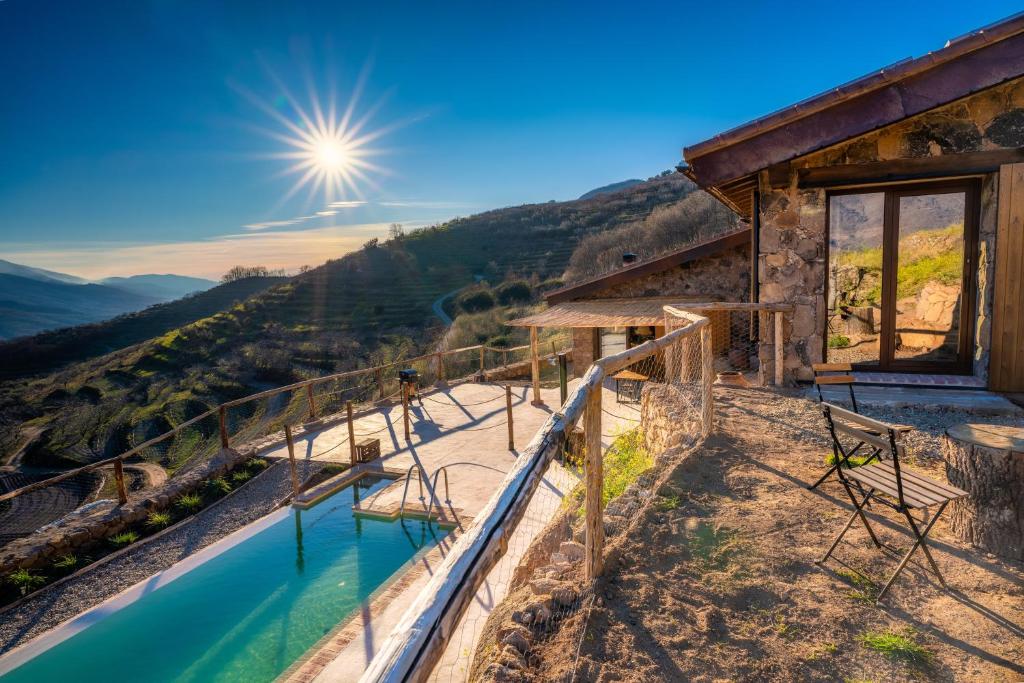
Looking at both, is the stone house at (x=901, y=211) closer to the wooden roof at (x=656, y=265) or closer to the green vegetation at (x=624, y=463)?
the green vegetation at (x=624, y=463)

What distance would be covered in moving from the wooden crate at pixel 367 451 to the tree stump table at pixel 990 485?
9215 millimetres

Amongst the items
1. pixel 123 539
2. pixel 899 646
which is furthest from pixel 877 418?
pixel 123 539

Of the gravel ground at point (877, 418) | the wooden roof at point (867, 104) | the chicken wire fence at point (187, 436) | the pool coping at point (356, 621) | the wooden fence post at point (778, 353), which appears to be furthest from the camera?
the chicken wire fence at point (187, 436)

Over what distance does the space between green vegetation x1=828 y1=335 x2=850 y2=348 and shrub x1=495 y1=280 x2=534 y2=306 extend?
90.7 ft

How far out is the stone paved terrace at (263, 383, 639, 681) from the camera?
5152 mm

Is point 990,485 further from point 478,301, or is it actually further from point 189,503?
point 478,301

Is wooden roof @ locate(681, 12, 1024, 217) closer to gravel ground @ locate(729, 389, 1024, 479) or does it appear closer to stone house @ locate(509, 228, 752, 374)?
gravel ground @ locate(729, 389, 1024, 479)

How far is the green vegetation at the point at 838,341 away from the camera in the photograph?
749 centimetres

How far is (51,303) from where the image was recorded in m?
96.2

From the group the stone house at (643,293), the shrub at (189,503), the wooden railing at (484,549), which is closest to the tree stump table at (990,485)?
the wooden railing at (484,549)

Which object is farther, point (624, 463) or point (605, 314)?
point (605, 314)

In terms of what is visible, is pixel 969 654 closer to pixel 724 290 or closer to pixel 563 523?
pixel 563 523

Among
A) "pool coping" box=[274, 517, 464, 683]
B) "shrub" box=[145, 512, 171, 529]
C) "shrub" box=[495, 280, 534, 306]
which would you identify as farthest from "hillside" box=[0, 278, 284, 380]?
"pool coping" box=[274, 517, 464, 683]

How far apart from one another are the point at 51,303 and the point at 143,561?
116 metres
